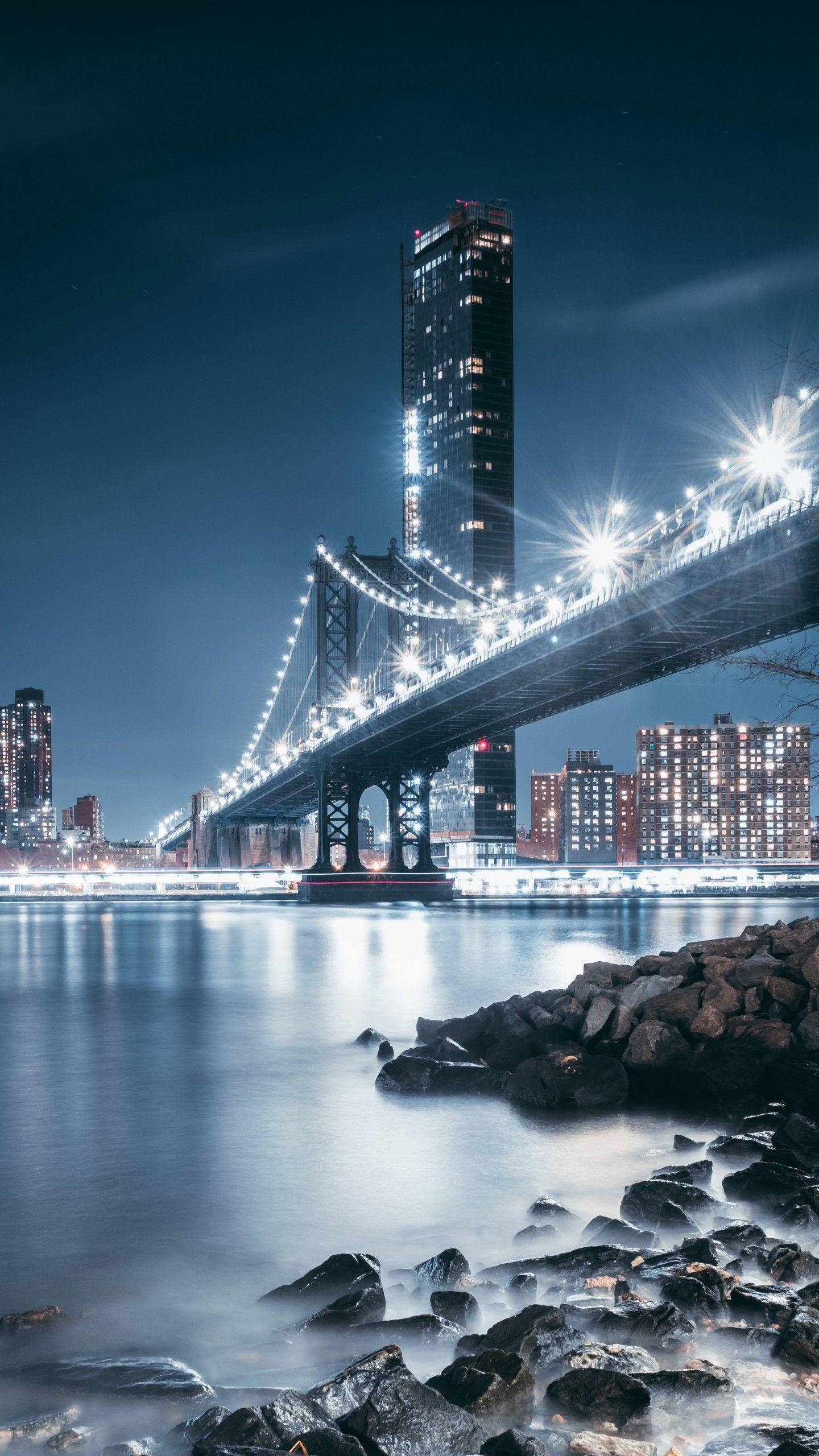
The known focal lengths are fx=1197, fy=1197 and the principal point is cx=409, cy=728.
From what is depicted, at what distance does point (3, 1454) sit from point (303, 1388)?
46.9 inches

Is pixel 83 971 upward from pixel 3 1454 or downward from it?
downward

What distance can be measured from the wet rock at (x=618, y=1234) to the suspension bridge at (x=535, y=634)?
388 inches

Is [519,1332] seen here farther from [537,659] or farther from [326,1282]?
[537,659]

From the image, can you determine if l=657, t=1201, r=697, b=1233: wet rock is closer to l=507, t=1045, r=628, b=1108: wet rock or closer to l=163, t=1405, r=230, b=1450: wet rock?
l=163, t=1405, r=230, b=1450: wet rock

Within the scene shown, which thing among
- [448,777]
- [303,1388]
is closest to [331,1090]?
[303,1388]

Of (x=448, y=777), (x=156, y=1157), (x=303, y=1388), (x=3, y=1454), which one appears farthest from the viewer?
(x=448, y=777)

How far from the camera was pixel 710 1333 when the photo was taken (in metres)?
5.29

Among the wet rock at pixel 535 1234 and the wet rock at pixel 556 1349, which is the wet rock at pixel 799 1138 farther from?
the wet rock at pixel 556 1349

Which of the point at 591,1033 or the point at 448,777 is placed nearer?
the point at 591,1033

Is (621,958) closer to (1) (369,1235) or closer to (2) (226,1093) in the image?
(2) (226,1093)

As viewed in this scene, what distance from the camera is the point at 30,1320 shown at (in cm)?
569

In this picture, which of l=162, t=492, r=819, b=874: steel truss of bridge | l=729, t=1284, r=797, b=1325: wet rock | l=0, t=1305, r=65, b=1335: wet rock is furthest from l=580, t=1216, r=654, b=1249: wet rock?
l=162, t=492, r=819, b=874: steel truss of bridge

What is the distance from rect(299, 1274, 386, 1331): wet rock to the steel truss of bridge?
33.0 ft

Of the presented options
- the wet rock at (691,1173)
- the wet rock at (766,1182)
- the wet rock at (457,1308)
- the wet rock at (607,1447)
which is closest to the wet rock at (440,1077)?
the wet rock at (691,1173)
